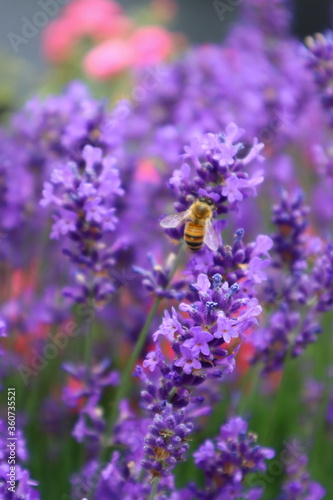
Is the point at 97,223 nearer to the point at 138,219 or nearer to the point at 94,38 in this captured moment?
the point at 138,219

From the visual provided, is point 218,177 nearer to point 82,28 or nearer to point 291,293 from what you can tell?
point 291,293

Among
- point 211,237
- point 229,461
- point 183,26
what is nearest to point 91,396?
point 229,461

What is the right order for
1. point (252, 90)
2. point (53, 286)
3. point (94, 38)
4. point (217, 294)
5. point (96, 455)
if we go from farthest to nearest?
point (94, 38), point (252, 90), point (53, 286), point (96, 455), point (217, 294)

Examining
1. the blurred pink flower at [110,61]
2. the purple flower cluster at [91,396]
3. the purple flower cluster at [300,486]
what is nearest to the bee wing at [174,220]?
the purple flower cluster at [91,396]

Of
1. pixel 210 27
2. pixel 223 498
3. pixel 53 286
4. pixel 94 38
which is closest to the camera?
pixel 223 498

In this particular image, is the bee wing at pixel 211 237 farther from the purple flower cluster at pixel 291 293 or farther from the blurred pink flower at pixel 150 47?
the blurred pink flower at pixel 150 47

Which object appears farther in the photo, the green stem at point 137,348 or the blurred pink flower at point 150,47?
the blurred pink flower at point 150,47

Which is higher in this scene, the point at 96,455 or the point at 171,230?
the point at 171,230

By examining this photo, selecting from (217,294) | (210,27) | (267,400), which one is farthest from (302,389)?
(210,27)
